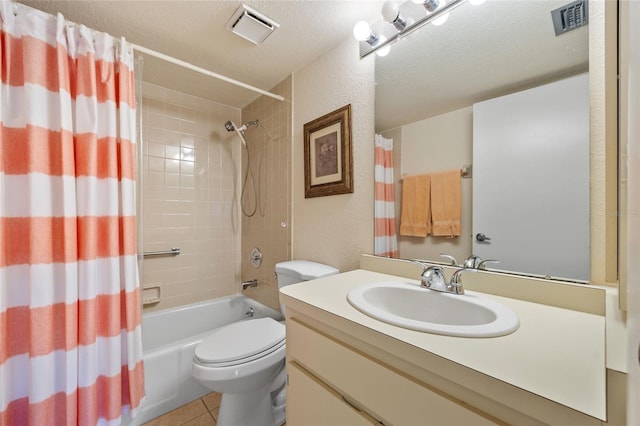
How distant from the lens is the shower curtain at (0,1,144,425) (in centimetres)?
98

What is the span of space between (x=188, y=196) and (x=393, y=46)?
1.85 m

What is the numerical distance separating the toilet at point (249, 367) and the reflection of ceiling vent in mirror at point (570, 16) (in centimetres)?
127

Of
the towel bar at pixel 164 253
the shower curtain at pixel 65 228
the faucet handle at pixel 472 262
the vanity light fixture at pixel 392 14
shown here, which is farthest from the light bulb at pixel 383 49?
the towel bar at pixel 164 253

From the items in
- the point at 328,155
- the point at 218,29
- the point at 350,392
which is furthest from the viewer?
the point at 328,155

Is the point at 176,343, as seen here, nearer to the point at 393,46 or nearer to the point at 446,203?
the point at 446,203

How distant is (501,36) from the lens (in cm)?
88

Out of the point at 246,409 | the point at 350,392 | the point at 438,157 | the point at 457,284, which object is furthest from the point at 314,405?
the point at 438,157

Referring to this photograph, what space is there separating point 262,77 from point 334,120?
0.80m

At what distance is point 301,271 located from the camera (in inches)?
53.0

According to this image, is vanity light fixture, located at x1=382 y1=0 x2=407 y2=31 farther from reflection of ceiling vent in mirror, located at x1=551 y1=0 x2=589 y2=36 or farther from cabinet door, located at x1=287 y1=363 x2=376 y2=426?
cabinet door, located at x1=287 y1=363 x2=376 y2=426

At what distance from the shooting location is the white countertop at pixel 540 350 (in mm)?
383

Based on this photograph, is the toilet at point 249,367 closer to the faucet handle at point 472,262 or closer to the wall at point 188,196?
the faucet handle at point 472,262

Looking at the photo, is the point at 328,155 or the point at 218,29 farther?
the point at 328,155

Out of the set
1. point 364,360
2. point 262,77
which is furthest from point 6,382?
point 262,77
